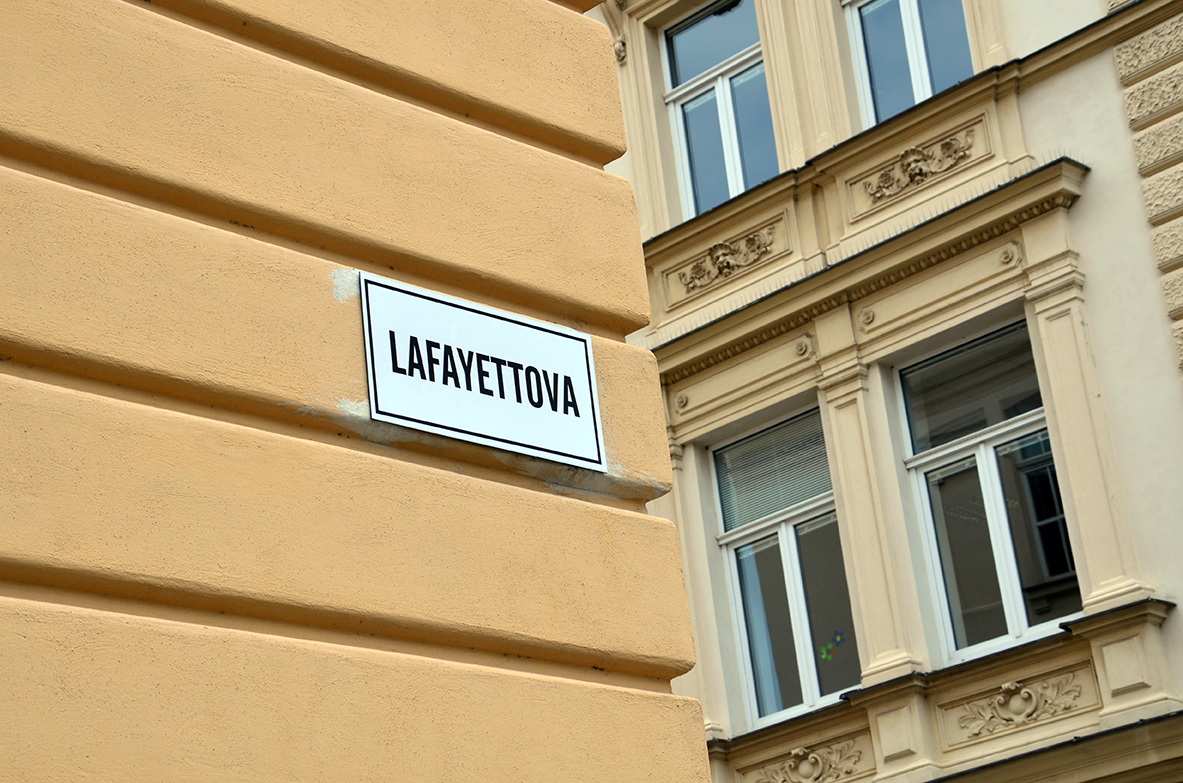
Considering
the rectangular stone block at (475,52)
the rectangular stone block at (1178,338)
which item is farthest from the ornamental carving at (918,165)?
the rectangular stone block at (475,52)

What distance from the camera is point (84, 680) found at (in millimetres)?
2504

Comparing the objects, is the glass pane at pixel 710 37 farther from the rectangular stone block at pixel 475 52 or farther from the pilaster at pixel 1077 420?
the rectangular stone block at pixel 475 52

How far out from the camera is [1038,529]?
34.0ft

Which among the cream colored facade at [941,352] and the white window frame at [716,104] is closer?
the cream colored facade at [941,352]

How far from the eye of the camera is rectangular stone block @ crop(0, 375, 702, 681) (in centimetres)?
261

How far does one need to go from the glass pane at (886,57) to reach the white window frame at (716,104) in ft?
2.88

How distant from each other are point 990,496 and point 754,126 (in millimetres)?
3875

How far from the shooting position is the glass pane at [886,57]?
11.9 meters

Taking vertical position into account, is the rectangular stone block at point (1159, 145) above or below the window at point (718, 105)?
below

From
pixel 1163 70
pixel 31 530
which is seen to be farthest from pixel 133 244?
pixel 1163 70

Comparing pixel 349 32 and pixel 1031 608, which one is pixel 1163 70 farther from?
pixel 349 32

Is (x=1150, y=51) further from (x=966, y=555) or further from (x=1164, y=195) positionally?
(x=966, y=555)

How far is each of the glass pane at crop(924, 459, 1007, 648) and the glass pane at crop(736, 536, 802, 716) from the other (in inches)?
54.0

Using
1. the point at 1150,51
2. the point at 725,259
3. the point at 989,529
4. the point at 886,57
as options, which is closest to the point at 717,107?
the point at 725,259
